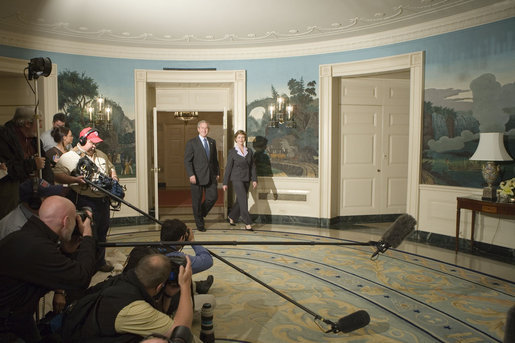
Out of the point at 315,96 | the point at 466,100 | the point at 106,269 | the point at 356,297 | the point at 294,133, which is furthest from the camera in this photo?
the point at 294,133

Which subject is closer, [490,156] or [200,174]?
[490,156]

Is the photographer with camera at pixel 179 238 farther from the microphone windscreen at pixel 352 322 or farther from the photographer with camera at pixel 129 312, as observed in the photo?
the microphone windscreen at pixel 352 322

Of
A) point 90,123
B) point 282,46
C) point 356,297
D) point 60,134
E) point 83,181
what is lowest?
point 356,297

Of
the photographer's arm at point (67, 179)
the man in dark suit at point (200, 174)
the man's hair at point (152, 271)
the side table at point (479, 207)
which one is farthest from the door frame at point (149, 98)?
the man's hair at point (152, 271)

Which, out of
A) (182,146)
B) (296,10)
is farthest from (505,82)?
(182,146)

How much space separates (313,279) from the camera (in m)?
4.01

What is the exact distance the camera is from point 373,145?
7.21 m

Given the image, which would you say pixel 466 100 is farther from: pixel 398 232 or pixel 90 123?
pixel 90 123

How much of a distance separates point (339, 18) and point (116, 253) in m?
4.45

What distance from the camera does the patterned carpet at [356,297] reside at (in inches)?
113

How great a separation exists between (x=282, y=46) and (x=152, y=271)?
577 centimetres

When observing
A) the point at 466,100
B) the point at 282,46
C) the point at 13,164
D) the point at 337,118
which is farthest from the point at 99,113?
the point at 466,100

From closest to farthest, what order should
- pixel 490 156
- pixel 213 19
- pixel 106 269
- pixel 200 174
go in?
1. pixel 106 269
2. pixel 490 156
3. pixel 213 19
4. pixel 200 174

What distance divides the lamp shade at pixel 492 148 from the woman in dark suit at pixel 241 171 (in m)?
3.39
